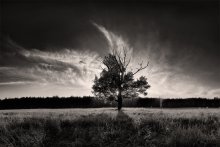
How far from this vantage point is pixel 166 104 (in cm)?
7431

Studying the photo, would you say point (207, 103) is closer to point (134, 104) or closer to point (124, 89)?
point (134, 104)

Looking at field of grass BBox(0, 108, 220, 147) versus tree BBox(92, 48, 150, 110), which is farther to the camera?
tree BBox(92, 48, 150, 110)

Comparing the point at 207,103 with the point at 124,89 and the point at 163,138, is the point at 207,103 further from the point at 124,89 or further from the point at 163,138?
the point at 163,138

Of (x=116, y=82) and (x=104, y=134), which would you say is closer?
(x=104, y=134)

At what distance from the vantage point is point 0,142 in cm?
1027

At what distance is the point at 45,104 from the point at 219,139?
7985 cm

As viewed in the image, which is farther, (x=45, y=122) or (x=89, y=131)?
(x=45, y=122)

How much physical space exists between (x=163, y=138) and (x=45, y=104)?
7890 cm

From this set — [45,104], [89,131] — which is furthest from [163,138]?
[45,104]

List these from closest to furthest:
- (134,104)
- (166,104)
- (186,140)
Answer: (186,140)
(166,104)
(134,104)

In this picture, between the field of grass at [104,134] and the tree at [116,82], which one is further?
the tree at [116,82]

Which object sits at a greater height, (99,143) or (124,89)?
(124,89)

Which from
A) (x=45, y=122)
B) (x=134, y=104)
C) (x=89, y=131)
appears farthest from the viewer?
(x=134, y=104)

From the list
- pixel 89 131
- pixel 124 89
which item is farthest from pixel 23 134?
pixel 124 89
